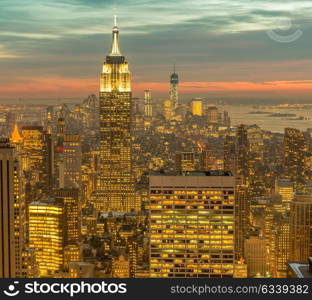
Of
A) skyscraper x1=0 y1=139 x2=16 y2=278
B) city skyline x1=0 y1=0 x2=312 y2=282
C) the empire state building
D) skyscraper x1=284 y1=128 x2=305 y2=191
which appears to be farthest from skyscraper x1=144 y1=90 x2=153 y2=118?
the empire state building

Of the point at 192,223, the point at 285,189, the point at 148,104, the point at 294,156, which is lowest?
the point at 192,223

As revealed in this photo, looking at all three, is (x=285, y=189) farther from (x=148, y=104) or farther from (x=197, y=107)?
(x=197, y=107)

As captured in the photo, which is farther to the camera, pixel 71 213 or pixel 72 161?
pixel 72 161

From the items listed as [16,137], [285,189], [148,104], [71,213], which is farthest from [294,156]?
[71,213]

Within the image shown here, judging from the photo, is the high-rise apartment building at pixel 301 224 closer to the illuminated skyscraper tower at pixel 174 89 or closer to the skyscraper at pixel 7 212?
the illuminated skyscraper tower at pixel 174 89

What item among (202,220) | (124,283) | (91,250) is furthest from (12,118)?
(124,283)

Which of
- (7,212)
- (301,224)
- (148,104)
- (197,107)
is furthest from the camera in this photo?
(301,224)

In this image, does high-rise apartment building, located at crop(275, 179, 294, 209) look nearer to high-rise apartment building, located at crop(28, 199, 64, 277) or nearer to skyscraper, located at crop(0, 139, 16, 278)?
high-rise apartment building, located at crop(28, 199, 64, 277)
